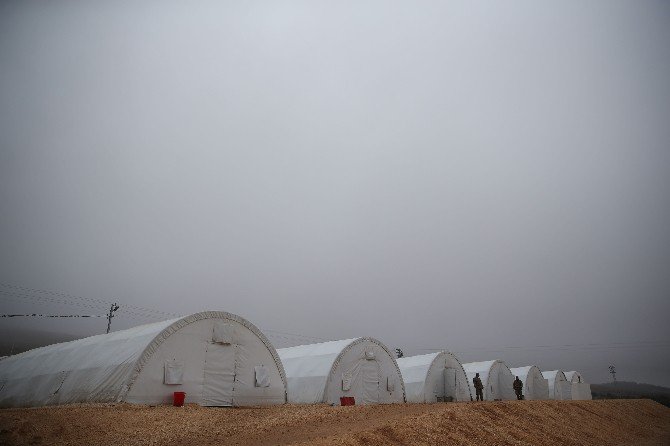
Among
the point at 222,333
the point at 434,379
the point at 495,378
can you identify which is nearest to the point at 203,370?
the point at 222,333

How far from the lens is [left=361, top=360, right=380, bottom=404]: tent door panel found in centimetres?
2448

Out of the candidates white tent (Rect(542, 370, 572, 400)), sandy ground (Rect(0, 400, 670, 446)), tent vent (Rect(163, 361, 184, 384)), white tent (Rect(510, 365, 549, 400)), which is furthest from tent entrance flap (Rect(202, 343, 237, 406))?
white tent (Rect(542, 370, 572, 400))

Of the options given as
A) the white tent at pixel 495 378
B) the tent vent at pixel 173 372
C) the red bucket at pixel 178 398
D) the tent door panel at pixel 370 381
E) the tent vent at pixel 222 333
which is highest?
the tent vent at pixel 222 333

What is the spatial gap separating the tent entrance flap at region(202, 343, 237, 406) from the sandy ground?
3.16 m

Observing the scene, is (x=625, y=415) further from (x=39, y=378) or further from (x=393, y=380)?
(x=39, y=378)

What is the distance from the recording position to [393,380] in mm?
26484

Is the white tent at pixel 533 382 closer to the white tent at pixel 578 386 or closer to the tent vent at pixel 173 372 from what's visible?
the white tent at pixel 578 386

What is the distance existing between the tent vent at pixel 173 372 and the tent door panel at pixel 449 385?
23618 mm

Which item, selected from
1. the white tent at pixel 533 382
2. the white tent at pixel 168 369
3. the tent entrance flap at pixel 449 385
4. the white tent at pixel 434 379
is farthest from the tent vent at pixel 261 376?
the white tent at pixel 533 382

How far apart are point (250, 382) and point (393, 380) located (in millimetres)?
12067

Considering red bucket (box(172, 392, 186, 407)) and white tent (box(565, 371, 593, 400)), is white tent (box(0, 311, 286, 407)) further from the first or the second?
white tent (box(565, 371, 593, 400))

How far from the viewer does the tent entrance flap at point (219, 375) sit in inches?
659

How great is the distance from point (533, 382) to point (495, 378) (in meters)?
7.40

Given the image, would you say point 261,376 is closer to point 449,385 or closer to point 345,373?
point 345,373
